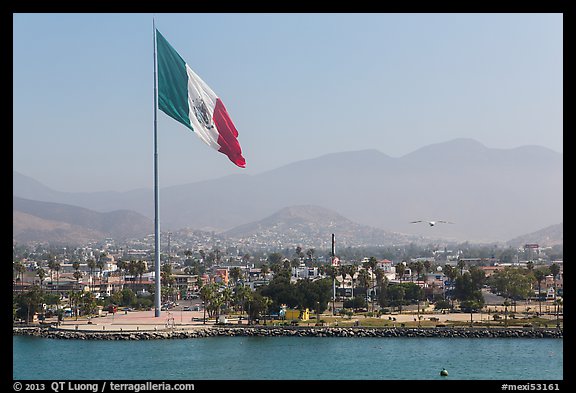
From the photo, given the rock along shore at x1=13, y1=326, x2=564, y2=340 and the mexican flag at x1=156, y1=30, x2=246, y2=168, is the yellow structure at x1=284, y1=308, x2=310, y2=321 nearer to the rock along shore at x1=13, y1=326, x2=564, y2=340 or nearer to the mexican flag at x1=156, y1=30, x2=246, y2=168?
the rock along shore at x1=13, y1=326, x2=564, y2=340

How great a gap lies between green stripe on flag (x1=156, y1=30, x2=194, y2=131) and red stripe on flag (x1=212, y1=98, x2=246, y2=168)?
3.15 feet

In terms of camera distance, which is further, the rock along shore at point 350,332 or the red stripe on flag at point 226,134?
the rock along shore at point 350,332

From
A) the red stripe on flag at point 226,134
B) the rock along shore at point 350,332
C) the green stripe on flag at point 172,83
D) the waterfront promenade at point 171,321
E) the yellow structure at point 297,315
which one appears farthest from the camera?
the yellow structure at point 297,315

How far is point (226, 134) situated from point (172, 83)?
337cm

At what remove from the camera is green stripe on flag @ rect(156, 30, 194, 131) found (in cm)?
2872

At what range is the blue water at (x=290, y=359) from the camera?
32375mm

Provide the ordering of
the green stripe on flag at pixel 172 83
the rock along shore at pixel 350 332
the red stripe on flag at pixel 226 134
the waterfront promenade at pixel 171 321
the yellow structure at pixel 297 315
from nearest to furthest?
the red stripe on flag at pixel 226 134 → the green stripe on flag at pixel 172 83 → the waterfront promenade at pixel 171 321 → the rock along shore at pixel 350 332 → the yellow structure at pixel 297 315

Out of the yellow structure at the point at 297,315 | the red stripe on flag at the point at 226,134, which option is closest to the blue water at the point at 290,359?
the yellow structure at the point at 297,315

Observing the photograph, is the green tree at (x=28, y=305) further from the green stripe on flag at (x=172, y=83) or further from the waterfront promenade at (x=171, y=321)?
the green stripe on flag at (x=172, y=83)

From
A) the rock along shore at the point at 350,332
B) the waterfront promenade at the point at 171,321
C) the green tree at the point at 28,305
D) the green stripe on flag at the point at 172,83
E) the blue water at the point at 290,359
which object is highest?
the green stripe on flag at the point at 172,83

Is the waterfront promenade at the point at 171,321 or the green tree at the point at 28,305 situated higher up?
the green tree at the point at 28,305
